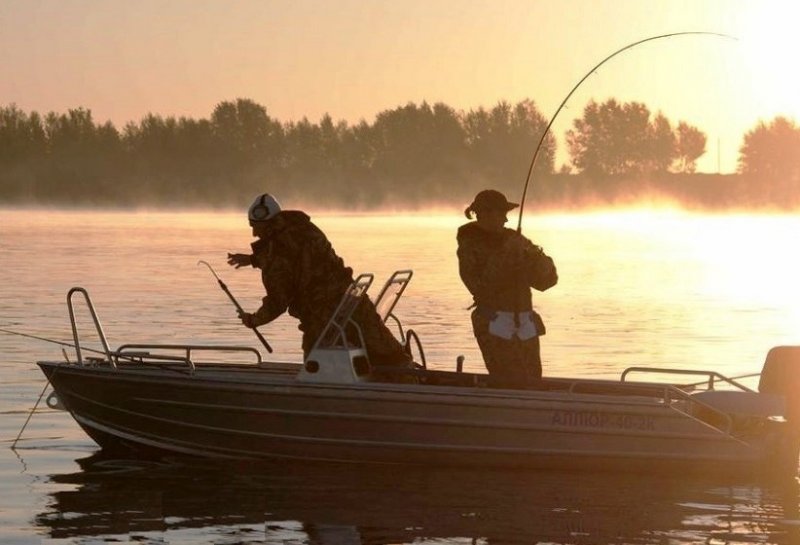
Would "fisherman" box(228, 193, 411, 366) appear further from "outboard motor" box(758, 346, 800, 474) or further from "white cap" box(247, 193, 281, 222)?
"outboard motor" box(758, 346, 800, 474)

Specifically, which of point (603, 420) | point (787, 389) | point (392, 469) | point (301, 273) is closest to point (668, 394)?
point (603, 420)

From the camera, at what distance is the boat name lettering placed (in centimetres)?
1221

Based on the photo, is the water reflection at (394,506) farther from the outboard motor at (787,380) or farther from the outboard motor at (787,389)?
the outboard motor at (787,380)

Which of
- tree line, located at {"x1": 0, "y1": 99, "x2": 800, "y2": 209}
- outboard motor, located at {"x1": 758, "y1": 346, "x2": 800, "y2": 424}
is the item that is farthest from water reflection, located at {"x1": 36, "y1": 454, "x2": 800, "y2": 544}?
tree line, located at {"x1": 0, "y1": 99, "x2": 800, "y2": 209}

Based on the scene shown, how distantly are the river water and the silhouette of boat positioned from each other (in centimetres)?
16

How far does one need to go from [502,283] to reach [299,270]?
1.38m

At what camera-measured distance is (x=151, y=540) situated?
10.5 m

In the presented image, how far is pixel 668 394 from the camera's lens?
12.2 metres

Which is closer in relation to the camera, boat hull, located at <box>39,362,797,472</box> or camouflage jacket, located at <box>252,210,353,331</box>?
boat hull, located at <box>39,362,797,472</box>

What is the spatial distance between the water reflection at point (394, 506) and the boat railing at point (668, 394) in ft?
1.41

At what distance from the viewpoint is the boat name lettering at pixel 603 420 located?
481 inches

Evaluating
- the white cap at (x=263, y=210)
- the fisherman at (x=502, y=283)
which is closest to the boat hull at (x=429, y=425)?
the fisherman at (x=502, y=283)

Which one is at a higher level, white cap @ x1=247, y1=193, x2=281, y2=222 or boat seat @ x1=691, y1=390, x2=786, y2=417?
white cap @ x1=247, y1=193, x2=281, y2=222

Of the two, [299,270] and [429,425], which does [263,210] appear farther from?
[429,425]
